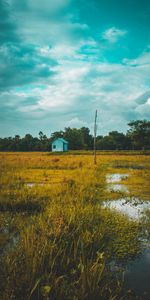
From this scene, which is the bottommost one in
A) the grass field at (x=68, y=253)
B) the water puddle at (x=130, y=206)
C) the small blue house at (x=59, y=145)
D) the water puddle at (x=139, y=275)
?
the water puddle at (x=139, y=275)

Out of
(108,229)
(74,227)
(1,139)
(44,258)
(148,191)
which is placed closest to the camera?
(44,258)

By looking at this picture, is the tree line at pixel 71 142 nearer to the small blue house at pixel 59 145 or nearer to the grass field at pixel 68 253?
the small blue house at pixel 59 145

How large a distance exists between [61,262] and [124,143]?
96856 millimetres

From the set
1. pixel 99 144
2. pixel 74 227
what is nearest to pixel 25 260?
pixel 74 227

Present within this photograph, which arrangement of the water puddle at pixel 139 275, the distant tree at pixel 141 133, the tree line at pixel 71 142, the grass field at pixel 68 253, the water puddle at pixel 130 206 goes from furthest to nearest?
the tree line at pixel 71 142
the distant tree at pixel 141 133
the water puddle at pixel 130 206
the water puddle at pixel 139 275
the grass field at pixel 68 253

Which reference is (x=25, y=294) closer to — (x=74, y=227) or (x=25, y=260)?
(x=25, y=260)

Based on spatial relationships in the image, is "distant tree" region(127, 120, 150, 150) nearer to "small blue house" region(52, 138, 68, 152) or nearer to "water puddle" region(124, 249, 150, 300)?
"small blue house" region(52, 138, 68, 152)

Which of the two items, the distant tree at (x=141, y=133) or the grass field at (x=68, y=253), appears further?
the distant tree at (x=141, y=133)

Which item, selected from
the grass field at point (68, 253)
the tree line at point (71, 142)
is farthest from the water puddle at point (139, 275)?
the tree line at point (71, 142)

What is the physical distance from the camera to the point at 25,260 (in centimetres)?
355

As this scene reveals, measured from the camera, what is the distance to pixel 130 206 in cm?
859

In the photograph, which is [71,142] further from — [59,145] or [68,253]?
[68,253]

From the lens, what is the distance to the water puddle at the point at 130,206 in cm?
757

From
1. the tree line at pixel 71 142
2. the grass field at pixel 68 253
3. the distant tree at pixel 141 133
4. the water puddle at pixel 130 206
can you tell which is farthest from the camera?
the tree line at pixel 71 142
